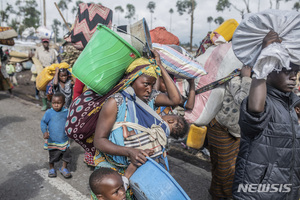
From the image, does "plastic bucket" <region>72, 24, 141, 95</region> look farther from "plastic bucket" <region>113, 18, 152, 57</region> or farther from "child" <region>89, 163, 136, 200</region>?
"child" <region>89, 163, 136, 200</region>

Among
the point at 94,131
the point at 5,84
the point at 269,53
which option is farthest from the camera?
the point at 5,84

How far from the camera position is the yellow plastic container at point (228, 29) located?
2953 millimetres

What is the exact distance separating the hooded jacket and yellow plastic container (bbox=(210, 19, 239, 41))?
4.49ft

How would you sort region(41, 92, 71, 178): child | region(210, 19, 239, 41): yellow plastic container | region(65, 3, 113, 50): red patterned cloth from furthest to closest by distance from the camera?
region(41, 92, 71, 178): child → region(210, 19, 239, 41): yellow plastic container → region(65, 3, 113, 50): red patterned cloth

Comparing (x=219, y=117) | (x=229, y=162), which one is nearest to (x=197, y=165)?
(x=229, y=162)

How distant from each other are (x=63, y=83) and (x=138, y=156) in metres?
3.73

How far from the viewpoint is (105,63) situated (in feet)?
5.80

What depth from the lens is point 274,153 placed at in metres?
1.70

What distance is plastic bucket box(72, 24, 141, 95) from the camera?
175cm

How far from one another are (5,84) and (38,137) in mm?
3253

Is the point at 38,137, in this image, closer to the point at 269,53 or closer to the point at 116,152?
the point at 116,152

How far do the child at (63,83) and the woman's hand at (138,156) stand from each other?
355 centimetres

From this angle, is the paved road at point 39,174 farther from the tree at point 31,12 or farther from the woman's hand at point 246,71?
the tree at point 31,12

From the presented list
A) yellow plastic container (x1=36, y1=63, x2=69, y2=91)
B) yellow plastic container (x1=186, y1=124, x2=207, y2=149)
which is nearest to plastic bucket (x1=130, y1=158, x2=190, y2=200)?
yellow plastic container (x1=186, y1=124, x2=207, y2=149)
